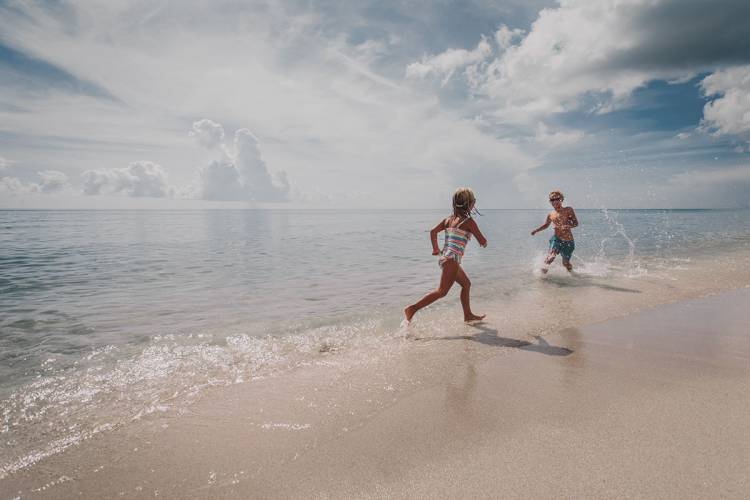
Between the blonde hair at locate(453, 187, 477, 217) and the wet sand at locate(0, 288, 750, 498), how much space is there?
256 cm

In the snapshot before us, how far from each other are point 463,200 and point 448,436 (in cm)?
398

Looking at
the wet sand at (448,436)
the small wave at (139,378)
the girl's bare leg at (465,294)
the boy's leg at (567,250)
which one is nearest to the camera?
the wet sand at (448,436)

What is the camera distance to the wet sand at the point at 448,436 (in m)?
2.35

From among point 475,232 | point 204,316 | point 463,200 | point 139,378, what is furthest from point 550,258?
point 139,378

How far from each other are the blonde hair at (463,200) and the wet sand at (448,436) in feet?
8.40

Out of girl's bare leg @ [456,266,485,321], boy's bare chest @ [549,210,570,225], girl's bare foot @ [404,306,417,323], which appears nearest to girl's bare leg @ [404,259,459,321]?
girl's bare foot @ [404,306,417,323]

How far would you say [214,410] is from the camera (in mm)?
3439

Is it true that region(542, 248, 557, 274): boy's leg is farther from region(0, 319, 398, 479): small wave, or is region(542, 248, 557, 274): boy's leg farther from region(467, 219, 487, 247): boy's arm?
region(0, 319, 398, 479): small wave

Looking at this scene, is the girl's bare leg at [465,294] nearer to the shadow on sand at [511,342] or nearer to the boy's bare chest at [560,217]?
the shadow on sand at [511,342]

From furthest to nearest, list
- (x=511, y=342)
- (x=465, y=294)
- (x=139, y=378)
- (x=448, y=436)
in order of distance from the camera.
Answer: (x=465, y=294) → (x=511, y=342) → (x=139, y=378) → (x=448, y=436)

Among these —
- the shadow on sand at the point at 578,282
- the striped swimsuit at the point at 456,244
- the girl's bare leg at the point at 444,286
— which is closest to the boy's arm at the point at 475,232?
the striped swimsuit at the point at 456,244

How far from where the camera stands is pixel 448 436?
2854 mm

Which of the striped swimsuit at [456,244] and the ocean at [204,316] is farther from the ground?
the striped swimsuit at [456,244]

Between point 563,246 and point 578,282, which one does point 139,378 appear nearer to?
point 578,282
